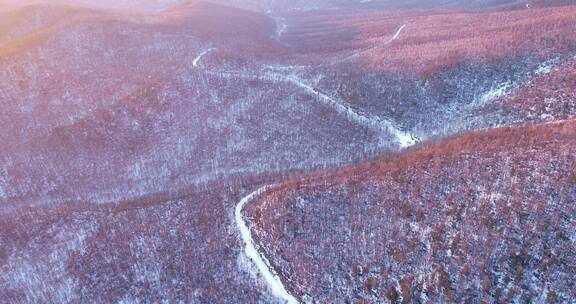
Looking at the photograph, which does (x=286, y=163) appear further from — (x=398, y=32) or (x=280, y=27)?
(x=280, y=27)

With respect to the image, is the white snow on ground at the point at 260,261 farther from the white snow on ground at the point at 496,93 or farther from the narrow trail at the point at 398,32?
the narrow trail at the point at 398,32

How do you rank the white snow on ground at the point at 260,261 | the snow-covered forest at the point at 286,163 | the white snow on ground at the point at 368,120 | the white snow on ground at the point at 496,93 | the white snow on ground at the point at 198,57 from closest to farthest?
1. the snow-covered forest at the point at 286,163
2. the white snow on ground at the point at 260,261
3. the white snow on ground at the point at 368,120
4. the white snow on ground at the point at 496,93
5. the white snow on ground at the point at 198,57

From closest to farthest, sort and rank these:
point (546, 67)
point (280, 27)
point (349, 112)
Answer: point (546, 67)
point (349, 112)
point (280, 27)

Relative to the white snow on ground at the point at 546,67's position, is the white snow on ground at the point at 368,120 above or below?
below

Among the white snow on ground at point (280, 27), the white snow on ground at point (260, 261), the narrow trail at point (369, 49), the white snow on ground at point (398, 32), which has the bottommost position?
the white snow on ground at point (260, 261)

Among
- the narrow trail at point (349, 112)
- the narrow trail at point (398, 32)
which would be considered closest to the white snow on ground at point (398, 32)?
the narrow trail at point (398, 32)

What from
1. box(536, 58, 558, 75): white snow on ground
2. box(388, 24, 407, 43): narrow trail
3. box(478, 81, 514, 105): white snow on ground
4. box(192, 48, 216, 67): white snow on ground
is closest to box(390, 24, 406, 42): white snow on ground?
box(388, 24, 407, 43): narrow trail

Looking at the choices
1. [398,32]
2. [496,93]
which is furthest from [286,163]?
[398,32]

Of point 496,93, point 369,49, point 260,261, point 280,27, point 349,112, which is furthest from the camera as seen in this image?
point 280,27

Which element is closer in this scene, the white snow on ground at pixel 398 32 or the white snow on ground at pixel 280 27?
the white snow on ground at pixel 398 32
